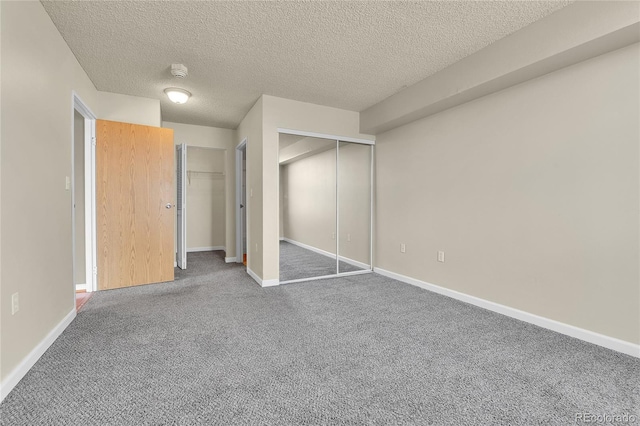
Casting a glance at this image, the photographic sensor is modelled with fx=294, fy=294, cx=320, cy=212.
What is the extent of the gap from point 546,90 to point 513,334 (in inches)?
77.9

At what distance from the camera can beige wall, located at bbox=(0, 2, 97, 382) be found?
5.23ft

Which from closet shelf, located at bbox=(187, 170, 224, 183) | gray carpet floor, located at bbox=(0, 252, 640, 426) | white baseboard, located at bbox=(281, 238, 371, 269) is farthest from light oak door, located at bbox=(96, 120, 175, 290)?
closet shelf, located at bbox=(187, 170, 224, 183)

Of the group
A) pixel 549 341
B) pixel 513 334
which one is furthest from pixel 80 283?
pixel 549 341

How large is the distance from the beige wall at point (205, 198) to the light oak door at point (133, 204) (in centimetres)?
275

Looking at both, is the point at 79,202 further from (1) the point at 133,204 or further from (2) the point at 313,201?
(2) the point at 313,201

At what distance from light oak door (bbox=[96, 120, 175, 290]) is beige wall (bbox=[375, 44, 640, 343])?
10.5 feet

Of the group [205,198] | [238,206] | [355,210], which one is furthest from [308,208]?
[205,198]

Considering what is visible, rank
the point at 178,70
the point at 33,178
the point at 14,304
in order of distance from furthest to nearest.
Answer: the point at 178,70 < the point at 33,178 < the point at 14,304

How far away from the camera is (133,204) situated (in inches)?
140

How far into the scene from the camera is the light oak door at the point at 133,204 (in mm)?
3412

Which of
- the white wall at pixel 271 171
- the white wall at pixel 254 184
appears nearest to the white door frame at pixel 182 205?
the white wall at pixel 254 184

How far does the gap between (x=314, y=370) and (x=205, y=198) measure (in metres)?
5.59

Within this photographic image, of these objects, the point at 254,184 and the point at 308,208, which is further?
the point at 308,208

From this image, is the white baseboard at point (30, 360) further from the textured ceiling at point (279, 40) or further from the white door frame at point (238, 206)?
the white door frame at point (238, 206)
